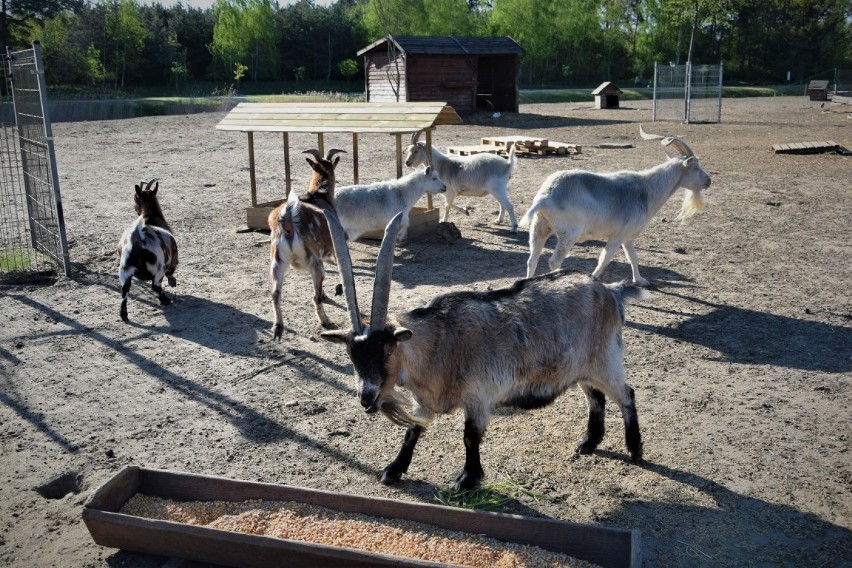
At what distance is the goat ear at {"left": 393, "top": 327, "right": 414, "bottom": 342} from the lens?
12.6ft

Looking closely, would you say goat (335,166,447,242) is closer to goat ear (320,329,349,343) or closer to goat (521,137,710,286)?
goat (521,137,710,286)

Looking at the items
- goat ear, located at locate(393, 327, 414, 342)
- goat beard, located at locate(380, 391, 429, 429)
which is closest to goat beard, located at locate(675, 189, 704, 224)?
goat beard, located at locate(380, 391, 429, 429)

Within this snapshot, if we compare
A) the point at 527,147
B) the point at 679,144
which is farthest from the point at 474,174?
the point at 527,147

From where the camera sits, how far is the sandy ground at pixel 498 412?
4258 millimetres

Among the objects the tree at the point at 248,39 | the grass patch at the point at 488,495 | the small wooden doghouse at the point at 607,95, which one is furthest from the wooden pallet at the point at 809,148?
the tree at the point at 248,39

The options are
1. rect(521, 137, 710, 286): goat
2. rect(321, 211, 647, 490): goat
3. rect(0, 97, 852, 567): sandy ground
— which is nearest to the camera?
rect(321, 211, 647, 490): goat

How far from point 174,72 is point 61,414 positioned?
4815cm

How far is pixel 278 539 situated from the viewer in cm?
350

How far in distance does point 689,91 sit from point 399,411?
25.0 metres

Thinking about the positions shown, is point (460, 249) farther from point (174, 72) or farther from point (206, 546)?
point (174, 72)

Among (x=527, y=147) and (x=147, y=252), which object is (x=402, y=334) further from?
(x=527, y=147)

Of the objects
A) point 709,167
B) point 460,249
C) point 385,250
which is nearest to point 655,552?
point 385,250

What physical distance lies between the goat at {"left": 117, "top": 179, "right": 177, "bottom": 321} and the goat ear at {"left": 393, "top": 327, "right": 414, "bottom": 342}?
4.58m

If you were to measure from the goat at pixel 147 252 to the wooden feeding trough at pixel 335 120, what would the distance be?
289 centimetres
